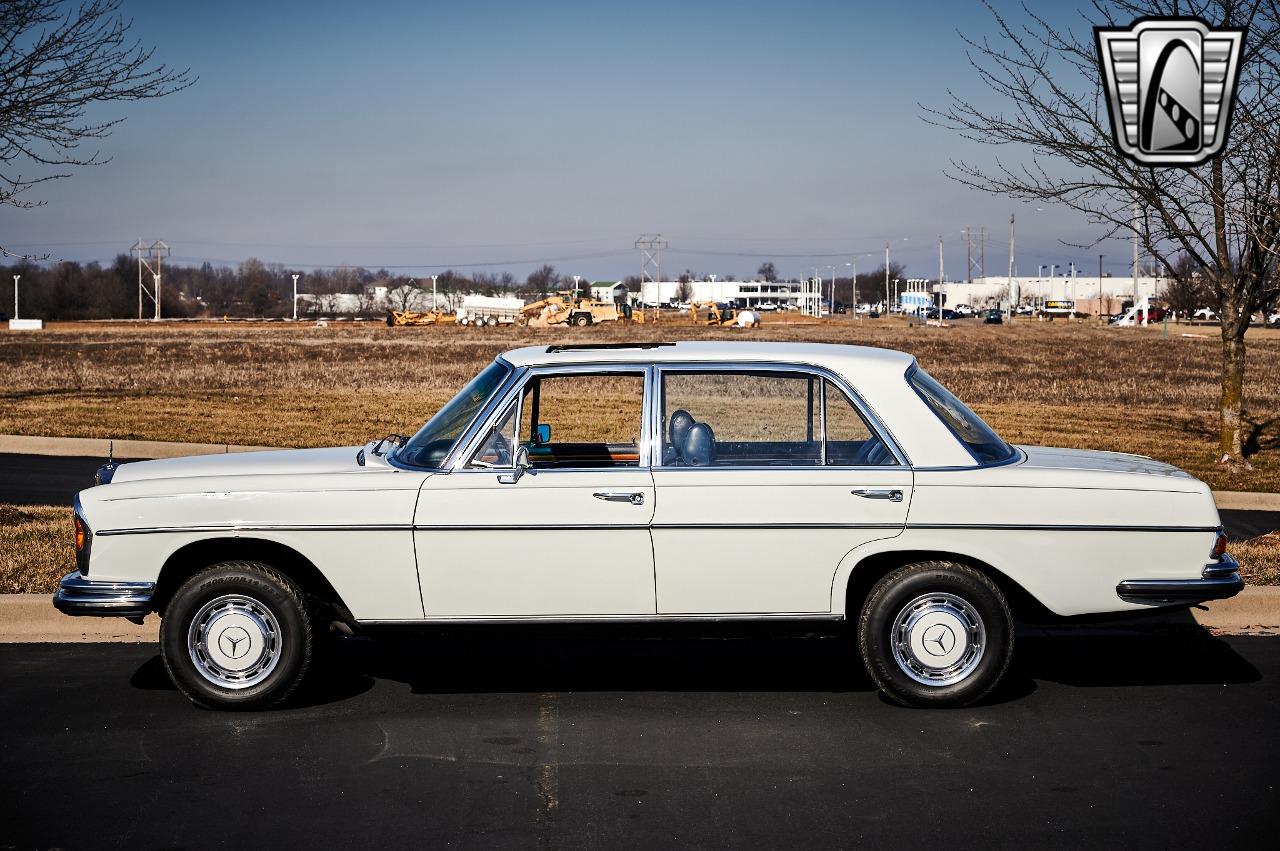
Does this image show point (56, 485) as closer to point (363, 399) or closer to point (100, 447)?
point (100, 447)

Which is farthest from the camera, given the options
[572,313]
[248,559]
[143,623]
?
[572,313]

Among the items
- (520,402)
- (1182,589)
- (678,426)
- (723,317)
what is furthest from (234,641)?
(723,317)

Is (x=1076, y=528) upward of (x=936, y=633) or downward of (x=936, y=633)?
upward

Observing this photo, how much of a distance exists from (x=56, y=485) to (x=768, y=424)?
9.93 metres

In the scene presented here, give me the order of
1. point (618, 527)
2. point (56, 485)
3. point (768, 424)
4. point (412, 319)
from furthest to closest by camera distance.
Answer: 1. point (412, 319)
2. point (56, 485)
3. point (768, 424)
4. point (618, 527)

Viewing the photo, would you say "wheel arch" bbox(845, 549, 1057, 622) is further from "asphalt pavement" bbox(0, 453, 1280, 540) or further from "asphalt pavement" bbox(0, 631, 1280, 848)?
"asphalt pavement" bbox(0, 453, 1280, 540)

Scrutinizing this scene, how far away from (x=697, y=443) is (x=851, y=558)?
0.90 meters

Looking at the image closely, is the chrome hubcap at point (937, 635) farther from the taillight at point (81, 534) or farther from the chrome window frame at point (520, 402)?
the taillight at point (81, 534)

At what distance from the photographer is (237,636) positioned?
21.1 feet

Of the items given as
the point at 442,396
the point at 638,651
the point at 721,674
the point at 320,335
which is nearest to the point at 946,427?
the point at 721,674

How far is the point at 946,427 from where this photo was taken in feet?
21.5

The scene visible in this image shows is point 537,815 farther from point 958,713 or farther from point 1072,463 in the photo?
point 1072,463

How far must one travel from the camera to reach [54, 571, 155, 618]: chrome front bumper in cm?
640

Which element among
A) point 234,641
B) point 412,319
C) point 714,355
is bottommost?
point 234,641
